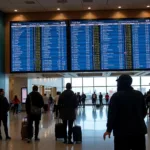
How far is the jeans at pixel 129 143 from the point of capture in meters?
4.01

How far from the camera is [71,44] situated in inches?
421

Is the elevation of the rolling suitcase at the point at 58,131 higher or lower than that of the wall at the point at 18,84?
lower

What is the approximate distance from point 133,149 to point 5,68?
318 inches

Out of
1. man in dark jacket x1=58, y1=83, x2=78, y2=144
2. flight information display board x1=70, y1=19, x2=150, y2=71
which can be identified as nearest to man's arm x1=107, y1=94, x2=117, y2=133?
man in dark jacket x1=58, y1=83, x2=78, y2=144

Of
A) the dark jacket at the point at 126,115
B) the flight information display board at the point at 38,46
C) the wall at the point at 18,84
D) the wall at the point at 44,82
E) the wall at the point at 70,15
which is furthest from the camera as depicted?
the wall at the point at 44,82

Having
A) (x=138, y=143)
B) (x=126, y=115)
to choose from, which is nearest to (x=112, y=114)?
(x=126, y=115)

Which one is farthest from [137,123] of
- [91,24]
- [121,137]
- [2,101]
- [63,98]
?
[91,24]

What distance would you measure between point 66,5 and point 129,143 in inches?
297

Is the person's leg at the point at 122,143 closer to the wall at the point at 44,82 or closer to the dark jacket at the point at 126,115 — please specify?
the dark jacket at the point at 126,115

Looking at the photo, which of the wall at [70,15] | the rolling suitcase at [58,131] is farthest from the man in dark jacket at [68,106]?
the wall at [70,15]

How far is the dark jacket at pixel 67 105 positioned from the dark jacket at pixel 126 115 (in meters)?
4.25

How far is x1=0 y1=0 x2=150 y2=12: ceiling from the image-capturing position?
10469mm

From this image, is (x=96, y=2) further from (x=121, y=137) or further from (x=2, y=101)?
(x=121, y=137)

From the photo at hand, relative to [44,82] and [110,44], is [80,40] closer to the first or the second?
[110,44]
